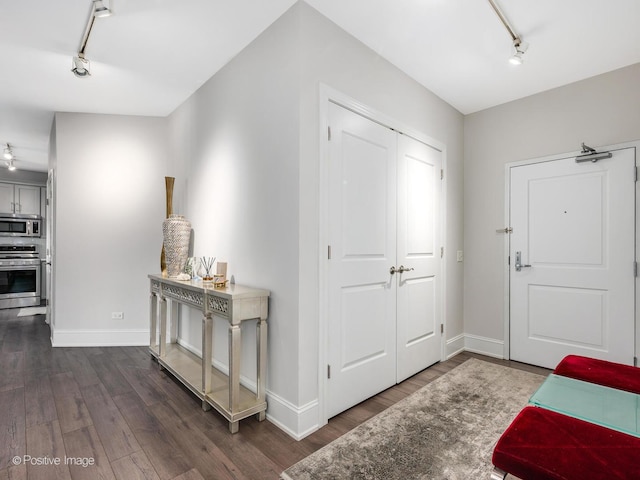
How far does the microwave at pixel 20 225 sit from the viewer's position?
20.2ft

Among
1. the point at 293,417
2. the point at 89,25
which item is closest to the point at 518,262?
the point at 293,417

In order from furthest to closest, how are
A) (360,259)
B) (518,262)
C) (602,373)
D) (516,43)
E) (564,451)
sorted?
(518,262) < (360,259) < (516,43) < (602,373) < (564,451)

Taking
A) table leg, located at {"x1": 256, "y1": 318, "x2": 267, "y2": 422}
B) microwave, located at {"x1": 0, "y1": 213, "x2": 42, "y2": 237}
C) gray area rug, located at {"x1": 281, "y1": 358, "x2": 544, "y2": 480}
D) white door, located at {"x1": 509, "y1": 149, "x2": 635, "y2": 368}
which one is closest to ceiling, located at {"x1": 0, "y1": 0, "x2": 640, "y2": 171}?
white door, located at {"x1": 509, "y1": 149, "x2": 635, "y2": 368}

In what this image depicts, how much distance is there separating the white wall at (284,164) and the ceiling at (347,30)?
0.58ft

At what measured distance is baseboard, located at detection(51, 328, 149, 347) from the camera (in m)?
3.83

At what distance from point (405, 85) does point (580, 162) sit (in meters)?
1.75

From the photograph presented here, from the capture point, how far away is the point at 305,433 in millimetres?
2043

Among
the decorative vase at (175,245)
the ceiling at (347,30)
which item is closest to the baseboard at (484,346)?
the ceiling at (347,30)

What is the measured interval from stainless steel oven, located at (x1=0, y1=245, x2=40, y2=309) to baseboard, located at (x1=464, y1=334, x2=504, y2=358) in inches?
298

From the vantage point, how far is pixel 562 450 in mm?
1171

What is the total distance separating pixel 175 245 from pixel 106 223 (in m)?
1.46

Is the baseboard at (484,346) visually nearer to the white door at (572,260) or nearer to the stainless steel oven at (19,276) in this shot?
the white door at (572,260)

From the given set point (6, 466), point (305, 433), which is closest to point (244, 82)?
point (305, 433)

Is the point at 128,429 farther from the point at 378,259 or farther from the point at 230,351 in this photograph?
the point at 378,259
